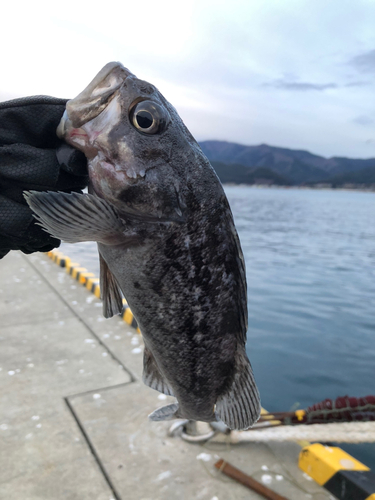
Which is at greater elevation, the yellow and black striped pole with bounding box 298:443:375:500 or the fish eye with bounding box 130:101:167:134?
the fish eye with bounding box 130:101:167:134

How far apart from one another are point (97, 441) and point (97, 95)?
11.5 feet

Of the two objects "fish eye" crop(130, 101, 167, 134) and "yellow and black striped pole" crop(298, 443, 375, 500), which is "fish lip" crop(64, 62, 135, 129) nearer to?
"fish eye" crop(130, 101, 167, 134)

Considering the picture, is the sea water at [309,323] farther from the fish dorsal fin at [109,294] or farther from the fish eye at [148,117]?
the fish eye at [148,117]

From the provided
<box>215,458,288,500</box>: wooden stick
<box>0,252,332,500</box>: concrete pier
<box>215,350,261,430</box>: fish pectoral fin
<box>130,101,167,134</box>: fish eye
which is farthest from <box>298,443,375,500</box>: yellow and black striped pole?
<box>130,101,167,134</box>: fish eye

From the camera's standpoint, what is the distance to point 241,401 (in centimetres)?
→ 224

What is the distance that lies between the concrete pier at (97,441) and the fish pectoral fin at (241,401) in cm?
167

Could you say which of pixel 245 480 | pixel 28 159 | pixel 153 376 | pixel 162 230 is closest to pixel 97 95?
pixel 28 159

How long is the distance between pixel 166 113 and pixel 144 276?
33.7 inches

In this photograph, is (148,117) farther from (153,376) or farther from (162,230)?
(153,376)

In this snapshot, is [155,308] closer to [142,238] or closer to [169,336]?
[169,336]

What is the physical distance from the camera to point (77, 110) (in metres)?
1.92

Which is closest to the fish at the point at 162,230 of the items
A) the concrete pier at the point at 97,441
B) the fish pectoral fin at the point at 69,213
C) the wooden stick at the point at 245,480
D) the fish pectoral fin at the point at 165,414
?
the fish pectoral fin at the point at 69,213

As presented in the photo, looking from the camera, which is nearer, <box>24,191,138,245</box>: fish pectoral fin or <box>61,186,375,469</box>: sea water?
<box>24,191,138,245</box>: fish pectoral fin

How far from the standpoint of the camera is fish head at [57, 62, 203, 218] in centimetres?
188
